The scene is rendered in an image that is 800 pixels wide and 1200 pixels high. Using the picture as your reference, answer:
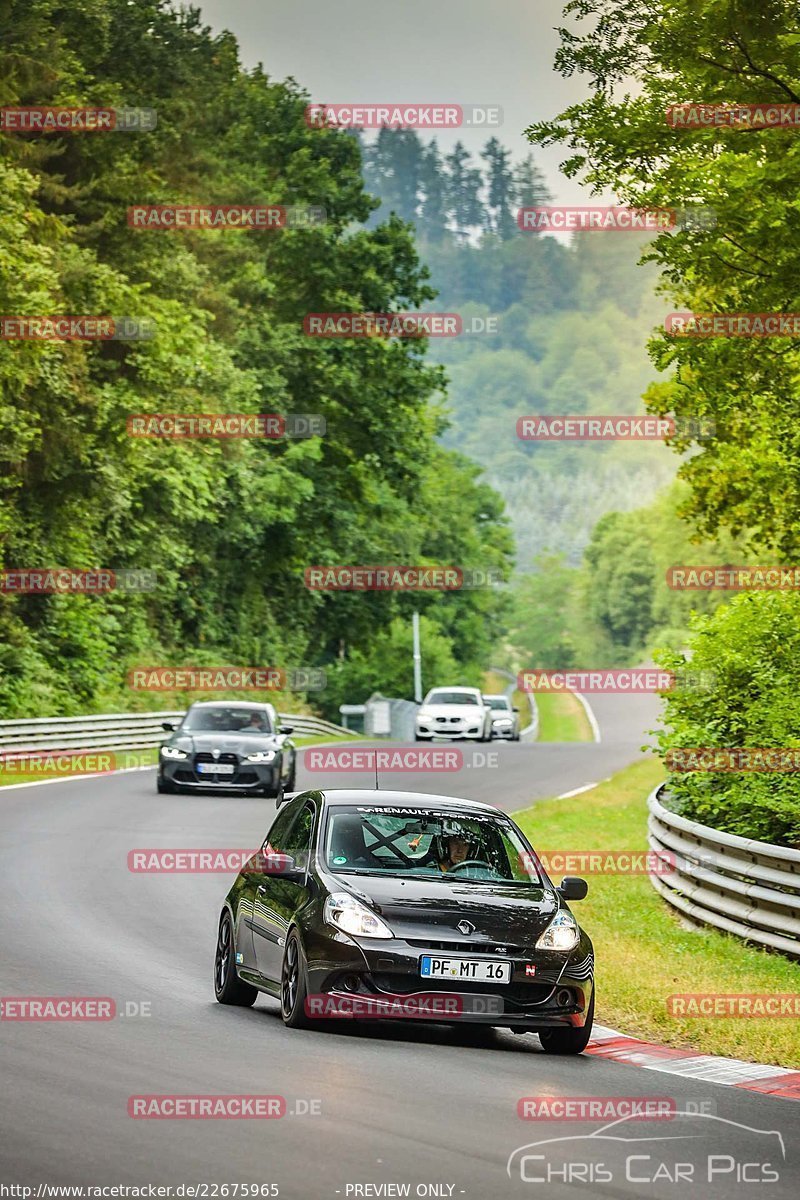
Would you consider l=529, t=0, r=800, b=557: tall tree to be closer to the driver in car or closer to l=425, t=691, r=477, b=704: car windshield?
the driver in car

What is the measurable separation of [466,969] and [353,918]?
26.9 inches

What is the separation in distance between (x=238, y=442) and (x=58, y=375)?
43.0 ft

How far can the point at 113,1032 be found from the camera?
10125 mm

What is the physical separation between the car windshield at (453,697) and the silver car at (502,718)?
179 inches

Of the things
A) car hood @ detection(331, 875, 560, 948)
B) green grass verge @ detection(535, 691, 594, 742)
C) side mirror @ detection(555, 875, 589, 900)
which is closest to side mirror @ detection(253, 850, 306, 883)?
car hood @ detection(331, 875, 560, 948)

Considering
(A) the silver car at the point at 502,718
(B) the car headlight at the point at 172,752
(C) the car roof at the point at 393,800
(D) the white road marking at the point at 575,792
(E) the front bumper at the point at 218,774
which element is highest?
(C) the car roof at the point at 393,800

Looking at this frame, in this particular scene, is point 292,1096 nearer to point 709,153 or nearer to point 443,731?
point 709,153

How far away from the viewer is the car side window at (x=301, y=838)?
1122cm

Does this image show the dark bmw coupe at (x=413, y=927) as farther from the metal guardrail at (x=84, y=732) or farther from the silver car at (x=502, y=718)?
the silver car at (x=502, y=718)

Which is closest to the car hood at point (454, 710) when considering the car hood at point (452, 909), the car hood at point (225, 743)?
the car hood at point (225, 743)

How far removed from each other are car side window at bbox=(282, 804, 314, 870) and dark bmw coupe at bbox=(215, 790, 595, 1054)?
0.07 feet

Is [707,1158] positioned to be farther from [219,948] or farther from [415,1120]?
[219,948]

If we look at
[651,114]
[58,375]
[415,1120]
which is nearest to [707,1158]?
[415,1120]

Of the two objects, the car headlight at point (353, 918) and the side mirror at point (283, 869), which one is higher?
the side mirror at point (283, 869)
